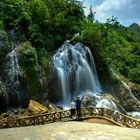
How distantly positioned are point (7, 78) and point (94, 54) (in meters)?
14.4

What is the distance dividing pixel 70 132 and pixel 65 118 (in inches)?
169

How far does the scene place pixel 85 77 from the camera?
4141 cm

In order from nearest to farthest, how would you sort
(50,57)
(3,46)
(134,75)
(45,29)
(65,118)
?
1. (65,118)
2. (3,46)
3. (50,57)
4. (45,29)
5. (134,75)

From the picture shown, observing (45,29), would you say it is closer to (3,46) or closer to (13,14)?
(13,14)

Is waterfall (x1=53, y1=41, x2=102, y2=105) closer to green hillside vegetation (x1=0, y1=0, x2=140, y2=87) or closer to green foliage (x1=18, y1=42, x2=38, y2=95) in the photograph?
green hillside vegetation (x1=0, y1=0, x2=140, y2=87)

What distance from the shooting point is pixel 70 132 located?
19938 millimetres

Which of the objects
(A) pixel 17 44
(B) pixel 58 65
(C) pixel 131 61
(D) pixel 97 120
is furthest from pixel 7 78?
(C) pixel 131 61

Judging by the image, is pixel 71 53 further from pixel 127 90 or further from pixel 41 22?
pixel 127 90

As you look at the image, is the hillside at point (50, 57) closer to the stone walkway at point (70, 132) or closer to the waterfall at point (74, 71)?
the waterfall at point (74, 71)

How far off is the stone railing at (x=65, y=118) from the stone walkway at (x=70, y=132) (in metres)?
1.40

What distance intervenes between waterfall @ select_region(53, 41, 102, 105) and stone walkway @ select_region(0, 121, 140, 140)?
16239 mm

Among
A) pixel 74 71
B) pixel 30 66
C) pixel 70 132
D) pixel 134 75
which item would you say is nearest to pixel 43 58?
pixel 30 66


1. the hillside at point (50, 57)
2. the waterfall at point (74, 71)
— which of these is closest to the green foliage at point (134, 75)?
the hillside at point (50, 57)

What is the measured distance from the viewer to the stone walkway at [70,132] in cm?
1908
